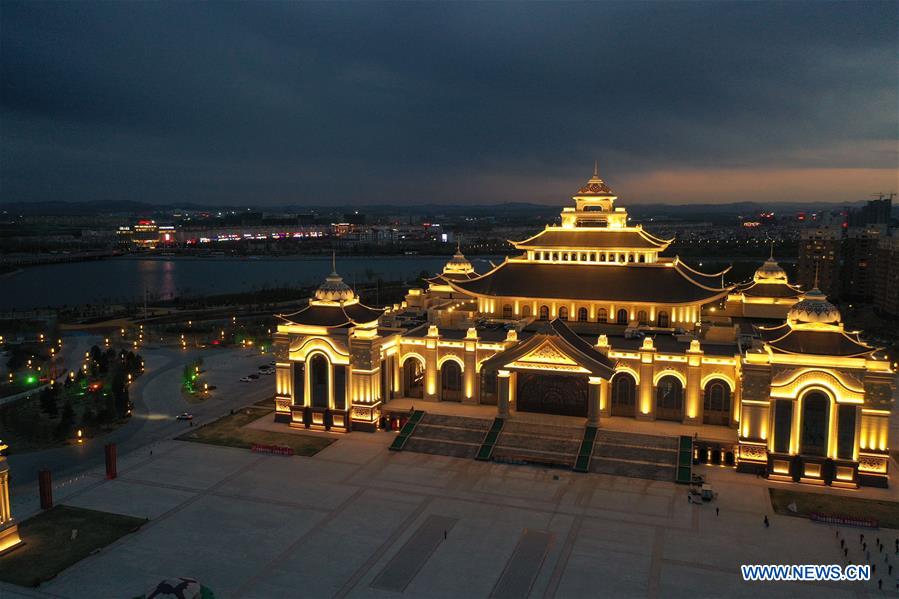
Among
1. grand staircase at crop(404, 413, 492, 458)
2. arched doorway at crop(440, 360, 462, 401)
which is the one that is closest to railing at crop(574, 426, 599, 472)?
grand staircase at crop(404, 413, 492, 458)

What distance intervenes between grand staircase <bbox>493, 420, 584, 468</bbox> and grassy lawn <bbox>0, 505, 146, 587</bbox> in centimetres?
1614

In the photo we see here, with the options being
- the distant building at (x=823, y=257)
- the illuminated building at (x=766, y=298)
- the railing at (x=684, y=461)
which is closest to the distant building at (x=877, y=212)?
the distant building at (x=823, y=257)

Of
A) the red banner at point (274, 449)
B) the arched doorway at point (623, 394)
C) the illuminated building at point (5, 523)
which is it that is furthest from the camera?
the arched doorway at point (623, 394)

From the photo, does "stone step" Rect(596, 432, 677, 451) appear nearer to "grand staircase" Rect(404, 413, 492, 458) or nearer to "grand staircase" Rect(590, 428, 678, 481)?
"grand staircase" Rect(590, 428, 678, 481)

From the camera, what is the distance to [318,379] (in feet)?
122

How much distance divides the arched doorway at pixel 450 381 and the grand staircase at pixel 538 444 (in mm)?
4625

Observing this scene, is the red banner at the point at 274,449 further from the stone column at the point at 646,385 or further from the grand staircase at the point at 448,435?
the stone column at the point at 646,385

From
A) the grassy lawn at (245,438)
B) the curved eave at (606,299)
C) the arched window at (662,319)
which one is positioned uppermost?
the curved eave at (606,299)

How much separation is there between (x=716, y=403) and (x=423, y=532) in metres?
17.5

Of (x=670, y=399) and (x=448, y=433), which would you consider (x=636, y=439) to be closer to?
(x=670, y=399)

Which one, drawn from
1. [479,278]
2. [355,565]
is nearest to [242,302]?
[479,278]

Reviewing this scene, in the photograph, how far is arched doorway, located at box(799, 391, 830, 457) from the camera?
1176 inches

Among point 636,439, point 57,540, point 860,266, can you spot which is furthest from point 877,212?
point 57,540

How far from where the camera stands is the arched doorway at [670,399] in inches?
1367
